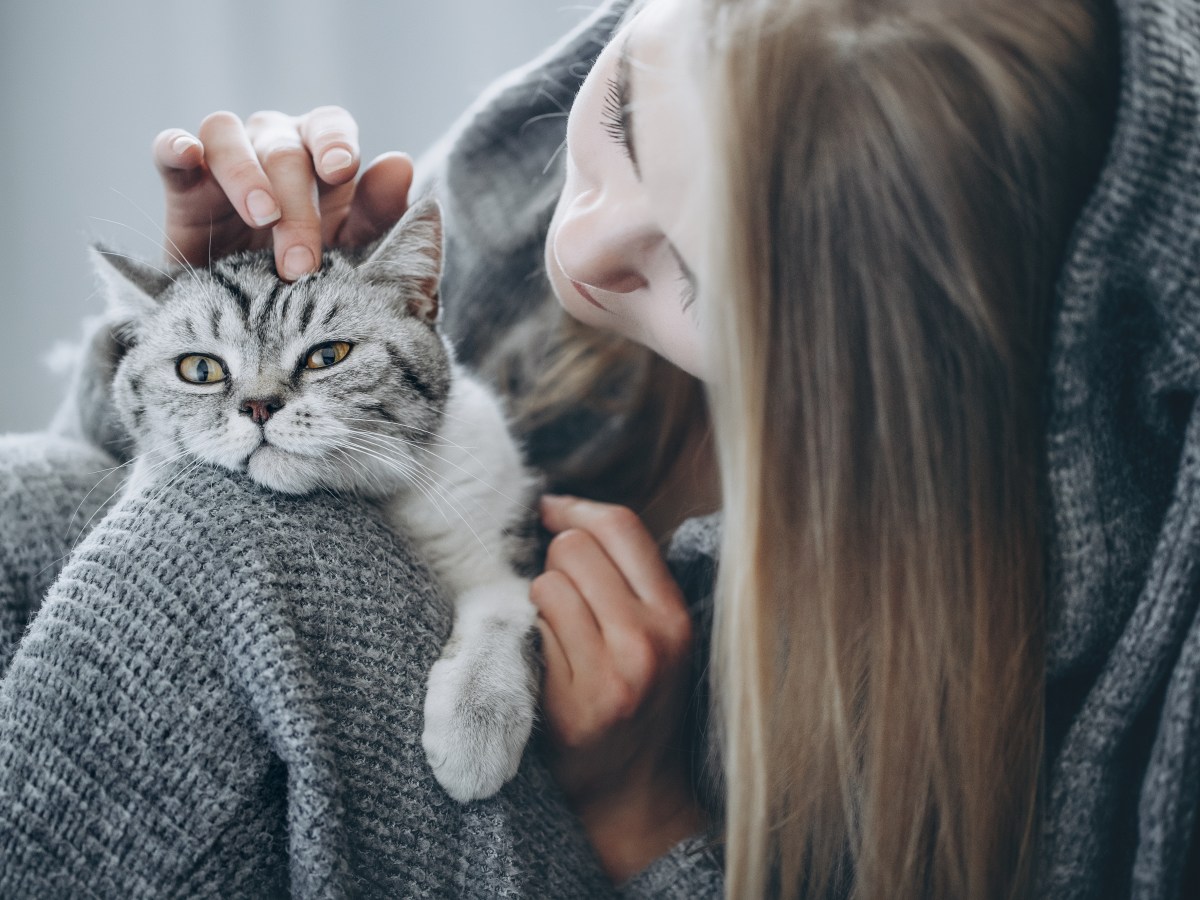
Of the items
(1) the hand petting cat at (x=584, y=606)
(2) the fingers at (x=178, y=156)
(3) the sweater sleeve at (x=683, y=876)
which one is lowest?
(3) the sweater sleeve at (x=683, y=876)

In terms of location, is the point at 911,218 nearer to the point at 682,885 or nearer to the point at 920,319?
the point at 920,319

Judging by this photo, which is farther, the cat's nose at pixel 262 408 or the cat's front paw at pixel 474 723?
the cat's nose at pixel 262 408

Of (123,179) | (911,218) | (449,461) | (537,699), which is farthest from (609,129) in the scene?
(123,179)

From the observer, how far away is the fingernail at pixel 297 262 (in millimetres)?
885

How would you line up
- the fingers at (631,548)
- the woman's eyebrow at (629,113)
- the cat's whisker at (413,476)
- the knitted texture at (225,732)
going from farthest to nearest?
the fingers at (631,548) < the cat's whisker at (413,476) < the woman's eyebrow at (629,113) < the knitted texture at (225,732)

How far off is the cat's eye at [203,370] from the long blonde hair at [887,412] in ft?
1.66

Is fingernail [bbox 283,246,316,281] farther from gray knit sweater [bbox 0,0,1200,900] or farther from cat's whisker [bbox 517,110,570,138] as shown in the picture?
cat's whisker [bbox 517,110,570,138]

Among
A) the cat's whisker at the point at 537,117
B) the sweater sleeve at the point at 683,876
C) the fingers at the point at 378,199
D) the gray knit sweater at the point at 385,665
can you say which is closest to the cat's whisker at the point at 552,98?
the cat's whisker at the point at 537,117

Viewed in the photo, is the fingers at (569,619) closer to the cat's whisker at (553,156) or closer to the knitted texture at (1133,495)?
the knitted texture at (1133,495)

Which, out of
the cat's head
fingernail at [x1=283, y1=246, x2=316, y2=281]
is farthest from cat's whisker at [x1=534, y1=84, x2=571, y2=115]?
fingernail at [x1=283, y1=246, x2=316, y2=281]

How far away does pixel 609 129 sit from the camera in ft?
2.56

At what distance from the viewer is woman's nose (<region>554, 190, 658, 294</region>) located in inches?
29.5

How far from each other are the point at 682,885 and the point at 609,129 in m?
0.71

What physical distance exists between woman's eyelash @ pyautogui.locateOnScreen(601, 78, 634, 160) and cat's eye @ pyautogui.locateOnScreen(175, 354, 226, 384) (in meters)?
0.45
